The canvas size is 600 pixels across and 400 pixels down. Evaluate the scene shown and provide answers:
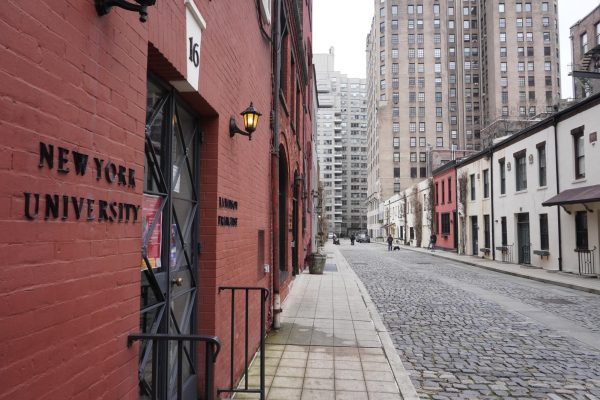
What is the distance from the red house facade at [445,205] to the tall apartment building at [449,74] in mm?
34749

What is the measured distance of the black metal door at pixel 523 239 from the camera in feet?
70.6

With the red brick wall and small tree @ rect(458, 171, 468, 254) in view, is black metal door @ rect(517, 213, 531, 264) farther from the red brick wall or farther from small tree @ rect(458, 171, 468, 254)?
the red brick wall

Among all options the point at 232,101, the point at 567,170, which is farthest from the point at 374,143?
the point at 232,101

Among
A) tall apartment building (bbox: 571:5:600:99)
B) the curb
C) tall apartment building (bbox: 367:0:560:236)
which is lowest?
the curb

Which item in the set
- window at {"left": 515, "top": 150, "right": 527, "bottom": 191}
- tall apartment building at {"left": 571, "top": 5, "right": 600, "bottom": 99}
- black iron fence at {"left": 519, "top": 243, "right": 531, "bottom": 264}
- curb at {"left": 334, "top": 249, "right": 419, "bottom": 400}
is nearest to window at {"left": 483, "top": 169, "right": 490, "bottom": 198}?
window at {"left": 515, "top": 150, "right": 527, "bottom": 191}

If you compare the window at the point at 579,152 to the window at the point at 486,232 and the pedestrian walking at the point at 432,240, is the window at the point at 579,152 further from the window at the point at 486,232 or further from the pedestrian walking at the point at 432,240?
the pedestrian walking at the point at 432,240

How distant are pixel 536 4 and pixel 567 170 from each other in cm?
7458

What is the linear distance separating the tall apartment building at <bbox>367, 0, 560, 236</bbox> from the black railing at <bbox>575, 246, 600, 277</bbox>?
55.9 meters

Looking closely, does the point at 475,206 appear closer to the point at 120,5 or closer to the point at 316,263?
the point at 316,263

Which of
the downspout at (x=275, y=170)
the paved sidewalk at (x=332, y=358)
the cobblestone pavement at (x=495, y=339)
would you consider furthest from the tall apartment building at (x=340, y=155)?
the downspout at (x=275, y=170)

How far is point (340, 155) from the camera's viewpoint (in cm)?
13425

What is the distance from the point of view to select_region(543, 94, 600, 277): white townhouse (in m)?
15.8

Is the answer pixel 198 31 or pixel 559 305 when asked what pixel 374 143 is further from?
pixel 198 31

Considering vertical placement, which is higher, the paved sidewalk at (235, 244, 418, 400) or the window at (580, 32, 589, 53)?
the window at (580, 32, 589, 53)
